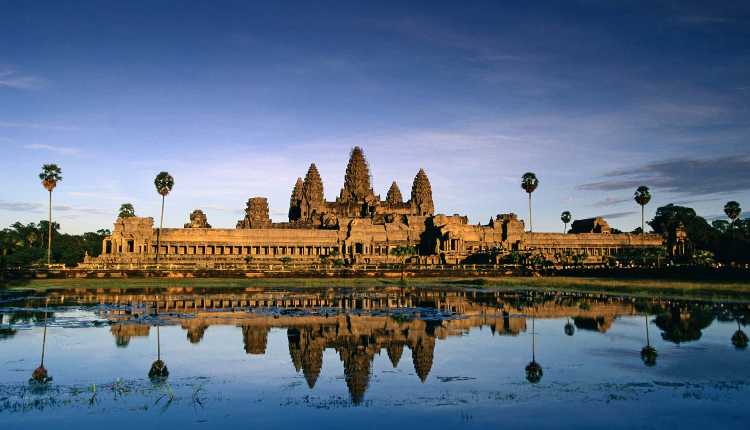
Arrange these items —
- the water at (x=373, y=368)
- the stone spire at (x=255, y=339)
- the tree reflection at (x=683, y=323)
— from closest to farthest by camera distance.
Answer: the water at (x=373, y=368) < the stone spire at (x=255, y=339) < the tree reflection at (x=683, y=323)

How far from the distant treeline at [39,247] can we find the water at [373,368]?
76180mm

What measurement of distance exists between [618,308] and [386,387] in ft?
92.4

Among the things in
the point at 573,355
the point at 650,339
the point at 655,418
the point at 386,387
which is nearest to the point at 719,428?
the point at 655,418

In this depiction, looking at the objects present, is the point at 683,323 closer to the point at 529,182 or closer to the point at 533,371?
the point at 533,371

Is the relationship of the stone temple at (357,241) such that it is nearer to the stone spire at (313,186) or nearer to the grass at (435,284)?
the stone spire at (313,186)

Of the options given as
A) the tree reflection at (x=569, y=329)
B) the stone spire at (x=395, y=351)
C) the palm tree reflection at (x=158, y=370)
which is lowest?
the palm tree reflection at (x=158, y=370)

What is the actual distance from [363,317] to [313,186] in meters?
146

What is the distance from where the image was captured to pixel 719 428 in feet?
49.6

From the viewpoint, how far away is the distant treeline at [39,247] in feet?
364

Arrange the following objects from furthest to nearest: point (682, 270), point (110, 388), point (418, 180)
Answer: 1. point (418, 180)
2. point (682, 270)
3. point (110, 388)

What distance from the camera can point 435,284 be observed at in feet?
242

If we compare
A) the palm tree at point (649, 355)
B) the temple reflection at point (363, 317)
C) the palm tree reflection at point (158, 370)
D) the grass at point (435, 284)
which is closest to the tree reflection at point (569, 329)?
the temple reflection at point (363, 317)

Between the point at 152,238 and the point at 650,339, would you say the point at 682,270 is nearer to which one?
the point at 650,339

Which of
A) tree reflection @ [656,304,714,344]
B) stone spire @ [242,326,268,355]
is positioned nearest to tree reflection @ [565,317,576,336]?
tree reflection @ [656,304,714,344]
